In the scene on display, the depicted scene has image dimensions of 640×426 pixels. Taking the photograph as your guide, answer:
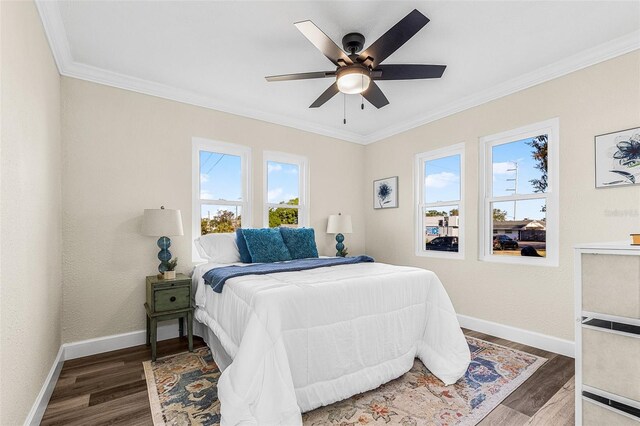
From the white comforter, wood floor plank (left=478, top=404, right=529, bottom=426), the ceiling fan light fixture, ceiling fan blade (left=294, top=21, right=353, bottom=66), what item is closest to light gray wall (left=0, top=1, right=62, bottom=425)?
the white comforter

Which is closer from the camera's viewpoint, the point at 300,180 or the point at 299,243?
the point at 299,243

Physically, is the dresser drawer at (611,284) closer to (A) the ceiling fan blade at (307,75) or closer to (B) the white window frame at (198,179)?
(A) the ceiling fan blade at (307,75)

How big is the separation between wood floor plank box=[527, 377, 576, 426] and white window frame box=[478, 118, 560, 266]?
3.91 ft

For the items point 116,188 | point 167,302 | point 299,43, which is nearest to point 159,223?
point 116,188

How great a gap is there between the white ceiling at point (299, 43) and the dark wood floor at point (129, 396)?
2.56 metres

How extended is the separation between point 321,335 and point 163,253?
1882 millimetres

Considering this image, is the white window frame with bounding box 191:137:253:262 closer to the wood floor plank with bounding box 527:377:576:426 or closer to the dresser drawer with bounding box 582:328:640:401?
the wood floor plank with bounding box 527:377:576:426

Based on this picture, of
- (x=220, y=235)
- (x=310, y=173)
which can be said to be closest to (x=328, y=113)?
(x=310, y=173)

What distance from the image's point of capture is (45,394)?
6.97ft

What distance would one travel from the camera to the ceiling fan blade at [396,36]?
1.77 metres

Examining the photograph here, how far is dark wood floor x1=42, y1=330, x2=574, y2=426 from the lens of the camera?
75.7 inches

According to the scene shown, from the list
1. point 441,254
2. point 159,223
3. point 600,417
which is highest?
point 159,223

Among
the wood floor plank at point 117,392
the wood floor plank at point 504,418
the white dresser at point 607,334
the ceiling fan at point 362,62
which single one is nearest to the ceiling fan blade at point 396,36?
the ceiling fan at point 362,62

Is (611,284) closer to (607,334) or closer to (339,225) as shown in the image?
(607,334)
